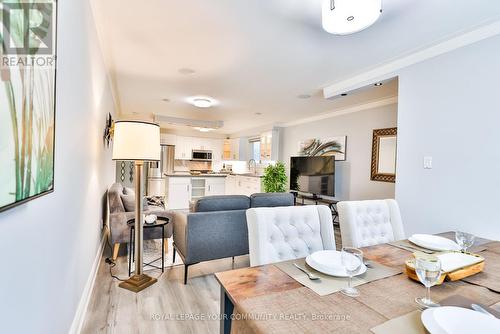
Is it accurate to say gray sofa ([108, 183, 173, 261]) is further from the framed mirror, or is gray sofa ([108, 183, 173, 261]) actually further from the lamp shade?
the framed mirror

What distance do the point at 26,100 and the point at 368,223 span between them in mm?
1915

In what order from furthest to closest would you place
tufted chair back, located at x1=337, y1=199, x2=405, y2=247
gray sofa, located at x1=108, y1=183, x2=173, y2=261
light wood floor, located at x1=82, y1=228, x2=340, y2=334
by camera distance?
1. gray sofa, located at x1=108, y1=183, x2=173, y2=261
2. light wood floor, located at x1=82, y1=228, x2=340, y2=334
3. tufted chair back, located at x1=337, y1=199, x2=405, y2=247

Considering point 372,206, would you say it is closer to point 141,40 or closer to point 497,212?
point 497,212

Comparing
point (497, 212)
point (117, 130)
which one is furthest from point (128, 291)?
point (497, 212)

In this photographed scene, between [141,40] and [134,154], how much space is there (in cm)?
118

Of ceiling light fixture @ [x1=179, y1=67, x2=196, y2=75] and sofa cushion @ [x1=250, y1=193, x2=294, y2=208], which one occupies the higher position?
ceiling light fixture @ [x1=179, y1=67, x2=196, y2=75]

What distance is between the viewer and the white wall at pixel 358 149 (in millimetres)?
4125

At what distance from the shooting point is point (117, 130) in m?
2.23

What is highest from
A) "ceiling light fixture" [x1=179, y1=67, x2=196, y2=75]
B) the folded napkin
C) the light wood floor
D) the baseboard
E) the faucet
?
"ceiling light fixture" [x1=179, y1=67, x2=196, y2=75]

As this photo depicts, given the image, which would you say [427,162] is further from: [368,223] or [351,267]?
[351,267]

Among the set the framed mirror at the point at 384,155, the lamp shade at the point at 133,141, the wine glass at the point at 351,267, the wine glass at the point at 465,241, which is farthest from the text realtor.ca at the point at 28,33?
the framed mirror at the point at 384,155

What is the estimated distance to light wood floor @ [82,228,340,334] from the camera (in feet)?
5.87

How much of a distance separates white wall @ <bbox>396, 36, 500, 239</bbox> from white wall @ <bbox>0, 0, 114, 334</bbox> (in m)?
2.96

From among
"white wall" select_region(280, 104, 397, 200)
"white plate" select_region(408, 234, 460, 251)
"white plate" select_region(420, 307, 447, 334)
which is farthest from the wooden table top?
"white wall" select_region(280, 104, 397, 200)
